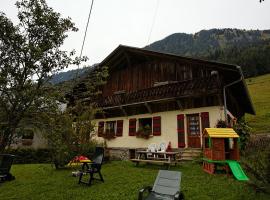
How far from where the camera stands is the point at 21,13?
6660 millimetres

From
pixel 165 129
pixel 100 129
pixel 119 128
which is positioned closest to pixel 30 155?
pixel 100 129

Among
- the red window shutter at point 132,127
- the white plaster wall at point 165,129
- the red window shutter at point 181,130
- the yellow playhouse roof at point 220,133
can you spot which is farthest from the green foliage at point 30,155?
the yellow playhouse roof at point 220,133

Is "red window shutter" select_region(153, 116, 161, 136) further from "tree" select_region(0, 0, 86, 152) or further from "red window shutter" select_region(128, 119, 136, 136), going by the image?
"tree" select_region(0, 0, 86, 152)

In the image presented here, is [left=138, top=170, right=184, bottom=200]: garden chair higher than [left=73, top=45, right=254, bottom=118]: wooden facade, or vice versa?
[left=73, top=45, right=254, bottom=118]: wooden facade

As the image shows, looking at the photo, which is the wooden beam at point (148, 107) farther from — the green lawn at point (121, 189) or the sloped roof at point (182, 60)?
the green lawn at point (121, 189)

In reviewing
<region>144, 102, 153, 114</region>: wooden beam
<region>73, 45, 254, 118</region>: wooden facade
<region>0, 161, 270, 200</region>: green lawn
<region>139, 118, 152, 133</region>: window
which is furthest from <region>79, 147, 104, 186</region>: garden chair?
<region>139, 118, 152, 133</region>: window

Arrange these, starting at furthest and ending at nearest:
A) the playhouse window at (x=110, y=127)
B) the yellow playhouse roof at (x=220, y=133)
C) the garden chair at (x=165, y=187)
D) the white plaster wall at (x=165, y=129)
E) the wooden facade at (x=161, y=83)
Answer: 1. the playhouse window at (x=110, y=127)
2. the wooden facade at (x=161, y=83)
3. the white plaster wall at (x=165, y=129)
4. the yellow playhouse roof at (x=220, y=133)
5. the garden chair at (x=165, y=187)

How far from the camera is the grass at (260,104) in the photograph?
27312mm

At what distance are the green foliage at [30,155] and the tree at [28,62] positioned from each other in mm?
13547

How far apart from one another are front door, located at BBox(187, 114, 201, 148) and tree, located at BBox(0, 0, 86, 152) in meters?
8.43

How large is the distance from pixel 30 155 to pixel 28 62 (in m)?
15.3

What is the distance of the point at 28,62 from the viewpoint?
610 cm

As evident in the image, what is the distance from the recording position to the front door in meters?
12.9

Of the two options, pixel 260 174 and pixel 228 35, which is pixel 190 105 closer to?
pixel 260 174
